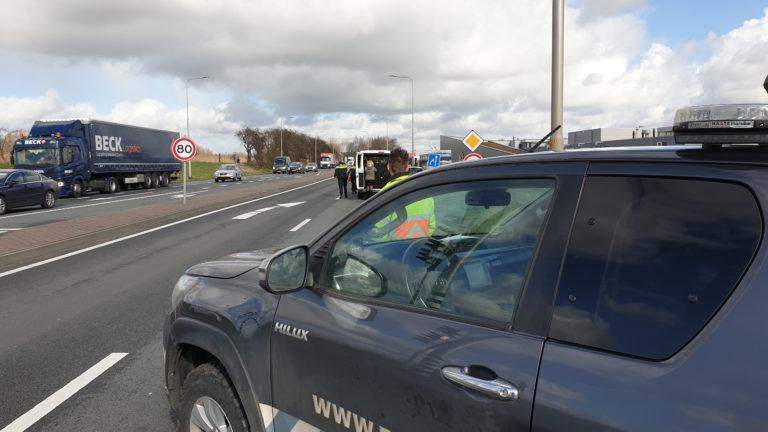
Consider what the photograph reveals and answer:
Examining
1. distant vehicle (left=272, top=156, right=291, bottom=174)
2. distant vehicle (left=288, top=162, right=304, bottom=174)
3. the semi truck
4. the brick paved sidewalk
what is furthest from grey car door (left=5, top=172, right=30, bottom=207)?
distant vehicle (left=288, top=162, right=304, bottom=174)

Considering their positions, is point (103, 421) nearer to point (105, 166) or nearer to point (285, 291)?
point (285, 291)

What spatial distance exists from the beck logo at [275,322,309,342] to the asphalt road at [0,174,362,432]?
1696mm

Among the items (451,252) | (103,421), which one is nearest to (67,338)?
(103,421)

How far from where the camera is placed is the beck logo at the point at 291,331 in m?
2.06

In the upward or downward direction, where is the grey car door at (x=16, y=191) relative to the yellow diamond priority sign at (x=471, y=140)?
downward

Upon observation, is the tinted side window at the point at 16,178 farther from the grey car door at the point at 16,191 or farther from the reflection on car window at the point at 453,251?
the reflection on car window at the point at 453,251

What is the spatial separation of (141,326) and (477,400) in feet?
15.8

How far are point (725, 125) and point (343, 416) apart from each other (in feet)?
4.98

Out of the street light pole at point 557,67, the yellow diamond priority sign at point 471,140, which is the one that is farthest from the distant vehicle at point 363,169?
the street light pole at point 557,67

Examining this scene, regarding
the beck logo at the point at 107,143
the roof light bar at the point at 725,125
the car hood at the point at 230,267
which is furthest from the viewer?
the beck logo at the point at 107,143

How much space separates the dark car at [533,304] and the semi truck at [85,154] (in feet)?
85.1

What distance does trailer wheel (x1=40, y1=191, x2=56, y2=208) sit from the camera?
765 inches

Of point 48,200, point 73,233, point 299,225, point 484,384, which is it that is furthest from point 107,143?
point 484,384

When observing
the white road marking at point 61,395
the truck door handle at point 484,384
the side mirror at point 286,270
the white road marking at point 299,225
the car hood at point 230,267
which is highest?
the side mirror at point 286,270
